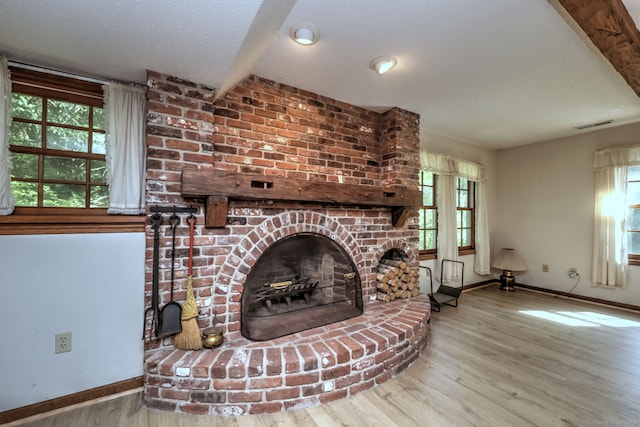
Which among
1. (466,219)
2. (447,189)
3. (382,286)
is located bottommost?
(382,286)

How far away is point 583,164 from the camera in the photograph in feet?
12.0

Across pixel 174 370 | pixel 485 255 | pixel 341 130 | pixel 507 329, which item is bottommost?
pixel 507 329

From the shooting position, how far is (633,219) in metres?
3.30

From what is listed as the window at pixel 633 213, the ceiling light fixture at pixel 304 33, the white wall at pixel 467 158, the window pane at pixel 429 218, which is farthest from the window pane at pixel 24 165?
the window at pixel 633 213

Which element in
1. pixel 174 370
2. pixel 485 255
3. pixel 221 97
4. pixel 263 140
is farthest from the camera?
pixel 485 255

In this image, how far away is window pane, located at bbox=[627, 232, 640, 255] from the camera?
3.27 meters

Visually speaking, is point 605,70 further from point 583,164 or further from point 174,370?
point 174,370

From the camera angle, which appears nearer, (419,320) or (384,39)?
(384,39)

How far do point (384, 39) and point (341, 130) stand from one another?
0.96m

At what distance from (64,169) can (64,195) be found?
17 centimetres

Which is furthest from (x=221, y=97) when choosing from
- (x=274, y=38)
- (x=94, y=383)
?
(x=94, y=383)

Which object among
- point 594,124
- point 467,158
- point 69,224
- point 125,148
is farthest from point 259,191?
point 594,124

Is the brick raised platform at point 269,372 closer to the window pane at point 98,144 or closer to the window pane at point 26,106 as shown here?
the window pane at point 98,144

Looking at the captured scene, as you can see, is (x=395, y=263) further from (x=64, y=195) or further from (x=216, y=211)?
(x=64, y=195)
